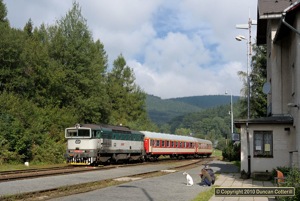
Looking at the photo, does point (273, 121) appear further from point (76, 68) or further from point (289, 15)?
point (76, 68)

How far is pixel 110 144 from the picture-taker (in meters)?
31.8

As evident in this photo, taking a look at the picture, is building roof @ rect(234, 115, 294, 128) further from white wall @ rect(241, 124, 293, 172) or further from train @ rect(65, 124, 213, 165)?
train @ rect(65, 124, 213, 165)

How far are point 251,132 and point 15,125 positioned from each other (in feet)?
58.2

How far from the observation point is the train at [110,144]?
1156 inches

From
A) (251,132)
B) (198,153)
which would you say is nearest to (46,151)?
(251,132)

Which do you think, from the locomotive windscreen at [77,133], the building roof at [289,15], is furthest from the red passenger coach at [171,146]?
the building roof at [289,15]

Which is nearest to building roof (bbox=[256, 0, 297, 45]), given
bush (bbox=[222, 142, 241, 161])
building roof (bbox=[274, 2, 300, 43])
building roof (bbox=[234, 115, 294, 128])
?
building roof (bbox=[274, 2, 300, 43])

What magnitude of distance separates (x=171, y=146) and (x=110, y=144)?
53.2ft

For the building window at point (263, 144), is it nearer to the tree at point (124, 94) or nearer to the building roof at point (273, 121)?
the building roof at point (273, 121)

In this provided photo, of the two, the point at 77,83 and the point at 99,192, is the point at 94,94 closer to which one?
the point at 77,83

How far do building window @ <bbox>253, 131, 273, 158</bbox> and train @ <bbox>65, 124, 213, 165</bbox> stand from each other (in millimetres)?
12247

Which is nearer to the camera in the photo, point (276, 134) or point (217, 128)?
point (276, 134)

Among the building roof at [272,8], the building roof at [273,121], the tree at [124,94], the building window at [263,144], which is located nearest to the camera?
the building roof at [273,121]

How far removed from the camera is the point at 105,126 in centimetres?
3216
